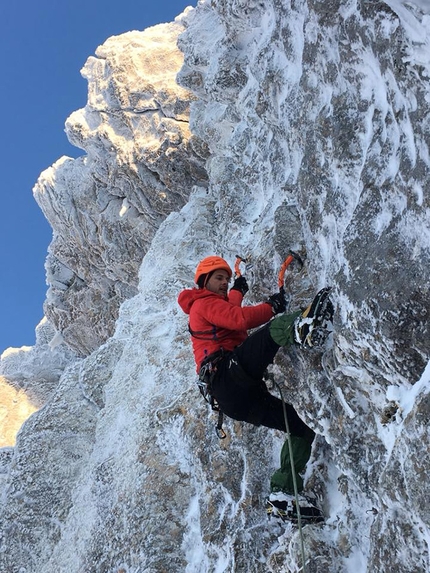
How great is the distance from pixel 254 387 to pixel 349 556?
2236mm

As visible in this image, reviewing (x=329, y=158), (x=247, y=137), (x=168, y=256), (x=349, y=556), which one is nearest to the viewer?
(x=349, y=556)

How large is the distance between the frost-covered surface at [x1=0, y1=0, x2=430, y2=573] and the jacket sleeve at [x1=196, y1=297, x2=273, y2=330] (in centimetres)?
72

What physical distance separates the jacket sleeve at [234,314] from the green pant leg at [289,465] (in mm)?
1744

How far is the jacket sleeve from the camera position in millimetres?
6777

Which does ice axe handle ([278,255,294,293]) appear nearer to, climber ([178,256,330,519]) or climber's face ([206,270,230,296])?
climber ([178,256,330,519])

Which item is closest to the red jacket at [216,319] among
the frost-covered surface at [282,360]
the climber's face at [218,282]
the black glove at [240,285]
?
the climber's face at [218,282]

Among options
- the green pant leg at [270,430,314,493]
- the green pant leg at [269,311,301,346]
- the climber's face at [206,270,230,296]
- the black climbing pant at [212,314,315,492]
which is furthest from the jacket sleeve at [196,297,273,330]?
the green pant leg at [270,430,314,493]

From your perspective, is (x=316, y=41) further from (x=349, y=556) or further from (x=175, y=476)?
(x=175, y=476)

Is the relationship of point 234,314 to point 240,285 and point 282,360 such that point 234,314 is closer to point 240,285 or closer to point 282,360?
point 282,360

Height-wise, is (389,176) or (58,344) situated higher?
(58,344)

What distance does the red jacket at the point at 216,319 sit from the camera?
6816mm

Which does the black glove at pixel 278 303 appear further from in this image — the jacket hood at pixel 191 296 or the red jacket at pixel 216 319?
the jacket hood at pixel 191 296

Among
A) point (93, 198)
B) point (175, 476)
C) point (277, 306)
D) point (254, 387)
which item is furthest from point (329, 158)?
point (93, 198)

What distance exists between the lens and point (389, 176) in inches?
208
